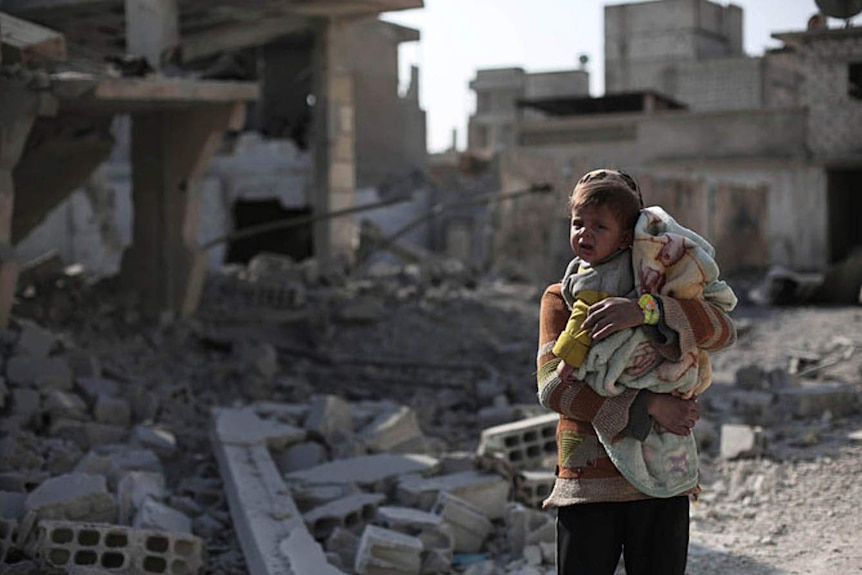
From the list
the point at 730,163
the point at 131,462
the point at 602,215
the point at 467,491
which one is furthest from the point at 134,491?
the point at 730,163

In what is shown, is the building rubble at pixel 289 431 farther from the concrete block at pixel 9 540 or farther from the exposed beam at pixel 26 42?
the exposed beam at pixel 26 42

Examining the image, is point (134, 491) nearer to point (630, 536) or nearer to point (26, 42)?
point (630, 536)

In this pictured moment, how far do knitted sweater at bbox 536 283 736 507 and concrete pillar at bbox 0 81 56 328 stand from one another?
18.9 ft

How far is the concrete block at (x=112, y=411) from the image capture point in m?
7.23

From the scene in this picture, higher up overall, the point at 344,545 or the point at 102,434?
the point at 102,434

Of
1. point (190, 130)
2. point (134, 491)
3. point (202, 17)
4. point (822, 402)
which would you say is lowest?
point (822, 402)

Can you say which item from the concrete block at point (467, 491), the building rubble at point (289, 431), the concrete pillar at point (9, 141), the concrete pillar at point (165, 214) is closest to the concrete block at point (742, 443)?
the building rubble at point (289, 431)

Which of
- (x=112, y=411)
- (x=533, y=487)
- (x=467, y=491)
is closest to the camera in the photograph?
(x=467, y=491)

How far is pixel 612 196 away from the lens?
2.95m

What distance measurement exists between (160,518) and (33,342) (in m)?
3.10

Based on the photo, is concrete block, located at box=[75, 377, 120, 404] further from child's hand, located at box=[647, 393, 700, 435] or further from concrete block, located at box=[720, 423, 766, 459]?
child's hand, located at box=[647, 393, 700, 435]

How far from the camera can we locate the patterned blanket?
9.53 feet

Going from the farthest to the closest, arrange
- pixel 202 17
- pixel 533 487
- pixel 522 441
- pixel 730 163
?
pixel 730 163 < pixel 202 17 < pixel 522 441 < pixel 533 487

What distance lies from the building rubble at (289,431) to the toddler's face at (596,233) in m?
2.10
